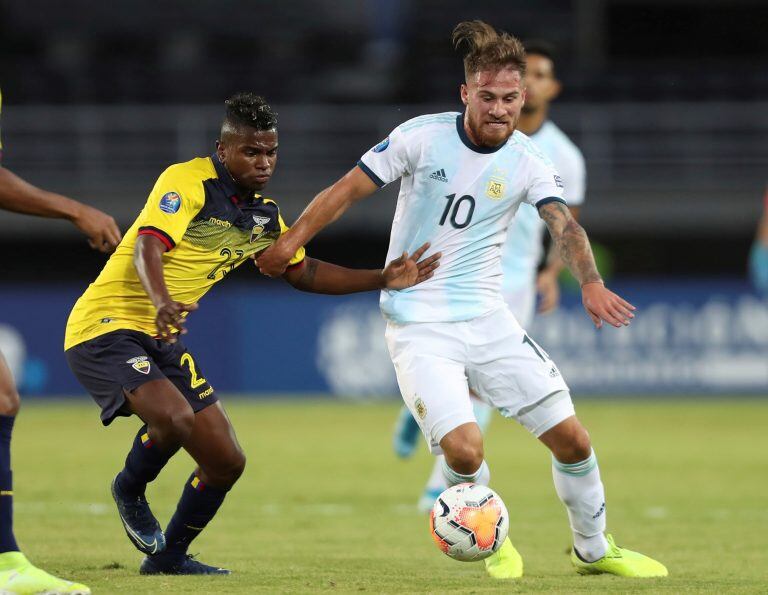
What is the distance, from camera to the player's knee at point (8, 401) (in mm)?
5301

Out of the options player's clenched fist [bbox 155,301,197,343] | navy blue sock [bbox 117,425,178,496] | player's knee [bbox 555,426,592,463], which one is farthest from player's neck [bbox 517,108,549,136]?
player's clenched fist [bbox 155,301,197,343]

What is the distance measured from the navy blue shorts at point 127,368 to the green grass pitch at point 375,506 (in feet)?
2.67

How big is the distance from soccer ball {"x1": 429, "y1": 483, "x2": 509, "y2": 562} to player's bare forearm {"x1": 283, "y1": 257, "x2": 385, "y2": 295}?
1202mm

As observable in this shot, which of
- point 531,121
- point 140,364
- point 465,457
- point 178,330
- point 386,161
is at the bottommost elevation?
point 465,457

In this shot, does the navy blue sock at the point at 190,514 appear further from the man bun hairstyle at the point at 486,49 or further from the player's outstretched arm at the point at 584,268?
the man bun hairstyle at the point at 486,49

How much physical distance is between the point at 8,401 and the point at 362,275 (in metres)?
1.92

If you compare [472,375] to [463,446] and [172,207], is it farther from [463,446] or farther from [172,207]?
[172,207]

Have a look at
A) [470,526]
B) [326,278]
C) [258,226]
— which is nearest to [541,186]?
[326,278]

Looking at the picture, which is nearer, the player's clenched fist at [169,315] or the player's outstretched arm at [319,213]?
the player's clenched fist at [169,315]

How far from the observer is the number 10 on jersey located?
616cm

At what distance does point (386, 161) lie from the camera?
242 inches

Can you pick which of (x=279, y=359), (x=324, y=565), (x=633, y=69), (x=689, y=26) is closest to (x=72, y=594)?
(x=324, y=565)

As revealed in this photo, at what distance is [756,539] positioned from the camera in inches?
301

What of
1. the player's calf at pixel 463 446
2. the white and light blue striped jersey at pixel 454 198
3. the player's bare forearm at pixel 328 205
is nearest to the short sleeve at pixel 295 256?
the player's bare forearm at pixel 328 205
